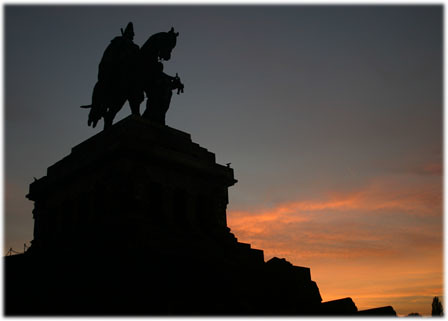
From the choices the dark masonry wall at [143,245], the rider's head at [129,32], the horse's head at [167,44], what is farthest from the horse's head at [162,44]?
the dark masonry wall at [143,245]

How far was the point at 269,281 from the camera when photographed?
22.4 m

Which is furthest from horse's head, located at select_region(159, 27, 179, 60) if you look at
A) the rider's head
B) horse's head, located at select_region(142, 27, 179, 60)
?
the rider's head

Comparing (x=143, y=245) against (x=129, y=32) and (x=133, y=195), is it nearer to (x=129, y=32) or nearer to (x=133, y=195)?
(x=133, y=195)

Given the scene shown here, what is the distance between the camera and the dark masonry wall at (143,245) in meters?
17.5

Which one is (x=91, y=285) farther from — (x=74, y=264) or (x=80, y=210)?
(x=80, y=210)

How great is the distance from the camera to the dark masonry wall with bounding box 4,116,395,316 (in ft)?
57.4

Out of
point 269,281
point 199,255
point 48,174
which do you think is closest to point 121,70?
point 48,174

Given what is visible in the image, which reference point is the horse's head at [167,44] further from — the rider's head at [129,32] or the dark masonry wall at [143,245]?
the dark masonry wall at [143,245]

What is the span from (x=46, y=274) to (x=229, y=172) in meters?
11.0

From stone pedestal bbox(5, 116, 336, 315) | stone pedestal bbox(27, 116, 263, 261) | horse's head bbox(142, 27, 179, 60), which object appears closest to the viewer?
stone pedestal bbox(5, 116, 336, 315)

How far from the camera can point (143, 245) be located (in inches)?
843

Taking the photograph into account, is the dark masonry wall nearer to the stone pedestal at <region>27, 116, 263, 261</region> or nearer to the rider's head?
the stone pedestal at <region>27, 116, 263, 261</region>

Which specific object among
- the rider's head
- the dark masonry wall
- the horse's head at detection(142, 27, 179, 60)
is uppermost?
the rider's head

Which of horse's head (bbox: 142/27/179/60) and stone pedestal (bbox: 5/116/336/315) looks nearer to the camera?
stone pedestal (bbox: 5/116/336/315)
